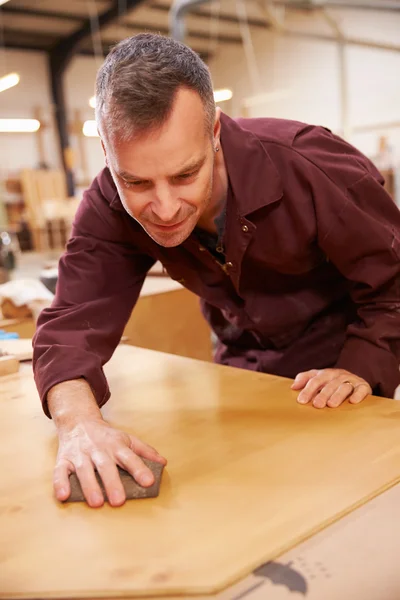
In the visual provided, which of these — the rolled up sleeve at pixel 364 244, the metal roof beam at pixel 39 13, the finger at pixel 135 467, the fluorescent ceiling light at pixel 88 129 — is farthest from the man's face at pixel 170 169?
the fluorescent ceiling light at pixel 88 129

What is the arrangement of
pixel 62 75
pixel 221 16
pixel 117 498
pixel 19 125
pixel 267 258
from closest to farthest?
pixel 117 498 < pixel 267 258 < pixel 221 16 < pixel 19 125 < pixel 62 75

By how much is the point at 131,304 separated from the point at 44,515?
2.24ft

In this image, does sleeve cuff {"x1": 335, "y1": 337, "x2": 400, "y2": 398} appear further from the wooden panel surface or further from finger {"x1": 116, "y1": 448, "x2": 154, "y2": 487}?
finger {"x1": 116, "y1": 448, "x2": 154, "y2": 487}

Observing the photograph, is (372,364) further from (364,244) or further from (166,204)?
(166,204)

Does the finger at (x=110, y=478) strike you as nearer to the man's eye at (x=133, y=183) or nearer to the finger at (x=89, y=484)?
the finger at (x=89, y=484)

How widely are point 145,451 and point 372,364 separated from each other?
0.51 m

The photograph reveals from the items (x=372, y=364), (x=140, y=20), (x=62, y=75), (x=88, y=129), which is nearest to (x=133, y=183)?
(x=372, y=364)

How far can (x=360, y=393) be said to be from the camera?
1.08 meters

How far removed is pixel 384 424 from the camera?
0.96 meters

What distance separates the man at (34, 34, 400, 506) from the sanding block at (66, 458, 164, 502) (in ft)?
0.04

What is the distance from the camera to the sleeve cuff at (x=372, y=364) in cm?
118

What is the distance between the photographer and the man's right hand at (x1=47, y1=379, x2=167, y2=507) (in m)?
0.81

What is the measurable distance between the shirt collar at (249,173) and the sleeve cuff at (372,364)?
0.33 metres

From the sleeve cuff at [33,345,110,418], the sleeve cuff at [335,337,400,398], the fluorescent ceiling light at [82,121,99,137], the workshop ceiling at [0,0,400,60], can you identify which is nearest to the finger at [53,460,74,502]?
the sleeve cuff at [33,345,110,418]
